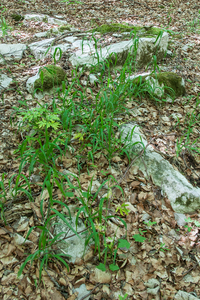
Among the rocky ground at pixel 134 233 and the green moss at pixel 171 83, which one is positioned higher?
the green moss at pixel 171 83

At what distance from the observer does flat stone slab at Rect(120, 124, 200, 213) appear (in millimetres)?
2178

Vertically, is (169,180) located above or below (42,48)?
below

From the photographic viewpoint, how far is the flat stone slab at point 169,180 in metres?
2.18

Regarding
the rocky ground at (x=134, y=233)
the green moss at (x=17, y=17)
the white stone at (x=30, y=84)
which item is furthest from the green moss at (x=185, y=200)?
the green moss at (x=17, y=17)

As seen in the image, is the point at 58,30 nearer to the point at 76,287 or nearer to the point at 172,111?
the point at 172,111

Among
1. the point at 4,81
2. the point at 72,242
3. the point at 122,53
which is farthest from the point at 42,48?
the point at 72,242

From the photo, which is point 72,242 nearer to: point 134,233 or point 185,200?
point 134,233

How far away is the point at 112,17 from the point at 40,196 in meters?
6.78

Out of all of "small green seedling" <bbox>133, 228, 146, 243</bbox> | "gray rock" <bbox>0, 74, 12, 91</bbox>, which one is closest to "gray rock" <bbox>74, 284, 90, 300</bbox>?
"small green seedling" <bbox>133, 228, 146, 243</bbox>

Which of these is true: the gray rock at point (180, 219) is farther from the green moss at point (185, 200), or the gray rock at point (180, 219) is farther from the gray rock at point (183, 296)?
the gray rock at point (183, 296)

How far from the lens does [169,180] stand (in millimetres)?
2285

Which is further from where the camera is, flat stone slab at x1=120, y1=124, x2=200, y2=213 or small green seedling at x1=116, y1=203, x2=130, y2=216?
flat stone slab at x1=120, y1=124, x2=200, y2=213

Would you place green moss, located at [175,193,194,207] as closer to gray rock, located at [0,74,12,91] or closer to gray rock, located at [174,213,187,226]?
gray rock, located at [174,213,187,226]

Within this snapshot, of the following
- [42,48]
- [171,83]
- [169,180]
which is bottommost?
[169,180]
